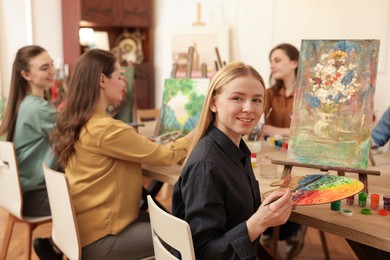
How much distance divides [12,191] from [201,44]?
304cm

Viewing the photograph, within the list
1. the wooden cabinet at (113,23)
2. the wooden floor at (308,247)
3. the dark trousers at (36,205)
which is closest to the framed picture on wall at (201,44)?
the wooden cabinet at (113,23)

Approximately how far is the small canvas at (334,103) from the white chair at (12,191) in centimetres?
127

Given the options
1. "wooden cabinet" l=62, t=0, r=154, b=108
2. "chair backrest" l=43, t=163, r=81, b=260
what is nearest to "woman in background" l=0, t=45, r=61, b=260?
"chair backrest" l=43, t=163, r=81, b=260

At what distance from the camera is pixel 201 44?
15.8 ft

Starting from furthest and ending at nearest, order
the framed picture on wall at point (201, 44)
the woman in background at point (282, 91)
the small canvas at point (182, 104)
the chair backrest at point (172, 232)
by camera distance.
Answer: the framed picture on wall at point (201, 44)
the woman in background at point (282, 91)
the small canvas at point (182, 104)
the chair backrest at point (172, 232)

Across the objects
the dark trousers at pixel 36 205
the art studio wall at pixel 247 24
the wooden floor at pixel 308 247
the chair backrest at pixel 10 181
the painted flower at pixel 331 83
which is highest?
the art studio wall at pixel 247 24

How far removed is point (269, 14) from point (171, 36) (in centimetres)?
115

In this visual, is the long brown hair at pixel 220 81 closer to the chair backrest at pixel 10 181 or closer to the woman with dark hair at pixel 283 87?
the chair backrest at pixel 10 181

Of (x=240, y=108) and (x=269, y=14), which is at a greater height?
(x=269, y=14)

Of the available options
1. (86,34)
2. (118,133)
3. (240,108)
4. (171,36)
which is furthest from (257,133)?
(86,34)

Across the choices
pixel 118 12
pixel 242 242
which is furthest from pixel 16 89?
pixel 118 12

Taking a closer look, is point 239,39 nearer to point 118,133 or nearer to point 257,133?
point 257,133

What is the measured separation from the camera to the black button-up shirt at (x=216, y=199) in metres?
1.22

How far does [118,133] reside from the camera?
178 centimetres
